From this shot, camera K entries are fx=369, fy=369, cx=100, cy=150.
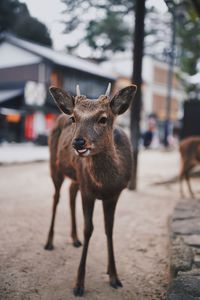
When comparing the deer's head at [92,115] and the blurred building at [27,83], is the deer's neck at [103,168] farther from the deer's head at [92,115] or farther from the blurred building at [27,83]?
the blurred building at [27,83]

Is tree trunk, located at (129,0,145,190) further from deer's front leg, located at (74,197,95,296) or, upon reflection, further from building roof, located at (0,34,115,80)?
building roof, located at (0,34,115,80)

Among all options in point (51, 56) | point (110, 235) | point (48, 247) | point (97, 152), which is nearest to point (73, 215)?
point (48, 247)

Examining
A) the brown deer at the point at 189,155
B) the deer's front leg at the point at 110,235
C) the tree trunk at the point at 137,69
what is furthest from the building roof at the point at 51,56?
the deer's front leg at the point at 110,235

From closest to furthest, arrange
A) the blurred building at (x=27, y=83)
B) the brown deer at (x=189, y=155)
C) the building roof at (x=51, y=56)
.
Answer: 1. the brown deer at (x=189, y=155)
2. the building roof at (x=51, y=56)
3. the blurred building at (x=27, y=83)

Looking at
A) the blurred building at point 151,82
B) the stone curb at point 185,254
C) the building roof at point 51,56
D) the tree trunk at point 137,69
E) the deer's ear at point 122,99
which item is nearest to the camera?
the stone curb at point 185,254

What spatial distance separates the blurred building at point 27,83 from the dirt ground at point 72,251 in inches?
623

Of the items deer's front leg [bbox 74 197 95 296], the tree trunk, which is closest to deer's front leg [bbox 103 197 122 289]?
deer's front leg [bbox 74 197 95 296]

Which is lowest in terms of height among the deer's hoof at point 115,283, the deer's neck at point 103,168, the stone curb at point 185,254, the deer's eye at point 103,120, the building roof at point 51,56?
the deer's hoof at point 115,283

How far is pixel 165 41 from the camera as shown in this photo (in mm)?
17281

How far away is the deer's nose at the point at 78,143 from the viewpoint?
2701mm

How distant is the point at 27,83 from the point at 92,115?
69.7 ft

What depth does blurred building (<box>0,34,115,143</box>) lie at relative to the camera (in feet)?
74.2

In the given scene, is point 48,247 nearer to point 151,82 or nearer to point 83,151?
point 83,151

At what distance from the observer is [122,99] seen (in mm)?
3143
